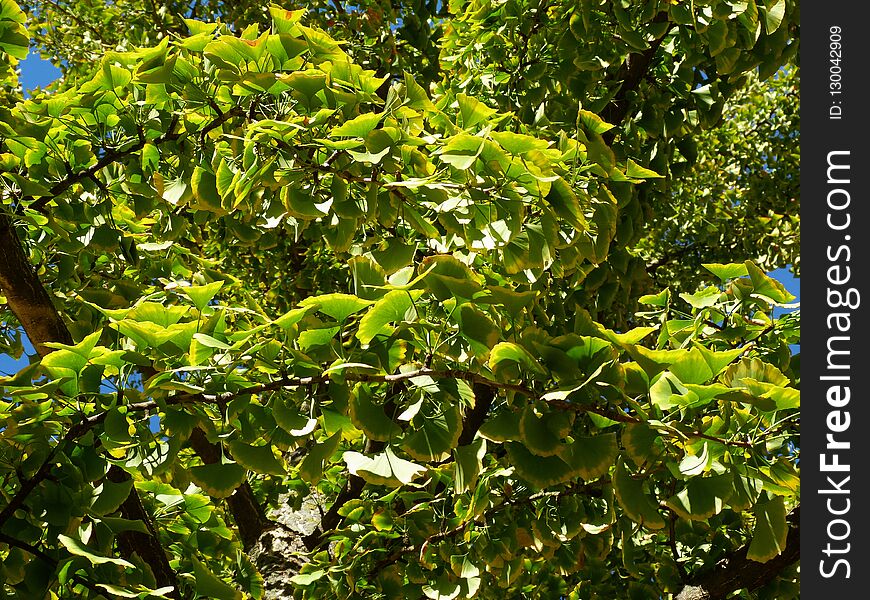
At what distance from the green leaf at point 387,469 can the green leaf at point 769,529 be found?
547 millimetres

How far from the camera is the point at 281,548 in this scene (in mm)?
3102

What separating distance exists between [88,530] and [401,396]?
1.98 ft

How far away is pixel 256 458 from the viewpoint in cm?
135

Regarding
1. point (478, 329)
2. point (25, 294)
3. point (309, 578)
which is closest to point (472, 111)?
point (478, 329)

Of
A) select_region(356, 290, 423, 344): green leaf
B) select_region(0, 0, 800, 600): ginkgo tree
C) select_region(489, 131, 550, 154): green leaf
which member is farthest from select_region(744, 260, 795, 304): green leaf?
select_region(356, 290, 423, 344): green leaf

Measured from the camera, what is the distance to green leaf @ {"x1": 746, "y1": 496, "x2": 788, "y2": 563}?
1202 millimetres

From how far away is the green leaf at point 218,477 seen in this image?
1.39m

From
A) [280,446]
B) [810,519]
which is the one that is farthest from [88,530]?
[810,519]

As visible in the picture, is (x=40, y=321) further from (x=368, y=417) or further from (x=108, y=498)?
(x=368, y=417)

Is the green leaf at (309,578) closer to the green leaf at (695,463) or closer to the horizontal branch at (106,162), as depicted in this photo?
the horizontal branch at (106,162)

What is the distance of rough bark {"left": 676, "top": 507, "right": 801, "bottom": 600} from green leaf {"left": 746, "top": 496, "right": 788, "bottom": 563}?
1368 mm

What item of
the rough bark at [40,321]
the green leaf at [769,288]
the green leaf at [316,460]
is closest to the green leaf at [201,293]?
the green leaf at [316,460]

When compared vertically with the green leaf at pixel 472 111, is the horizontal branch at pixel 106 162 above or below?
below

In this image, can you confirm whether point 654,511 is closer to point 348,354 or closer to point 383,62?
point 348,354
